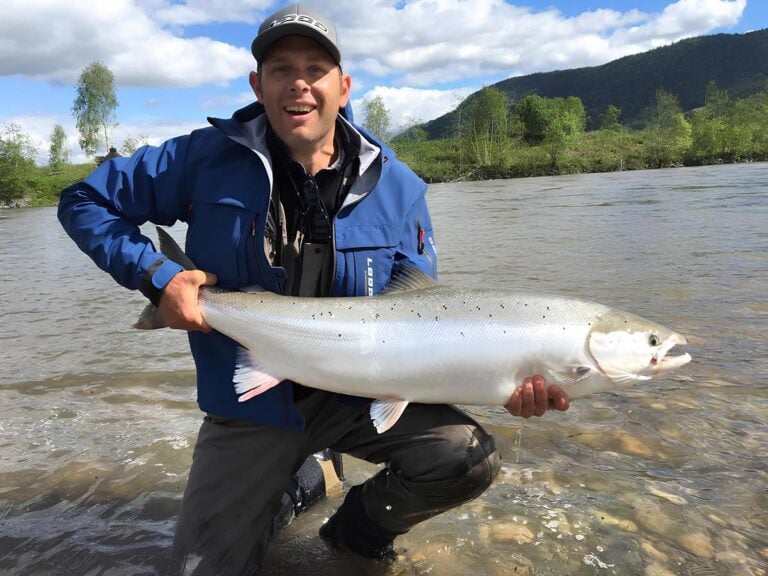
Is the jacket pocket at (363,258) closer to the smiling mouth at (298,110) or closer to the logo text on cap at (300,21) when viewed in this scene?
the smiling mouth at (298,110)

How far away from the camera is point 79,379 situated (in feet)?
19.7

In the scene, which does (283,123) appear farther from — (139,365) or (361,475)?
(139,365)

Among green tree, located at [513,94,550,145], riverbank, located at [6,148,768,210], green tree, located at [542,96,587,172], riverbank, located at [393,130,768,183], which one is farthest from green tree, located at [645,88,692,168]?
green tree, located at [513,94,550,145]

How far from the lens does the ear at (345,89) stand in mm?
3369

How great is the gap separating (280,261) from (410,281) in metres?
0.69

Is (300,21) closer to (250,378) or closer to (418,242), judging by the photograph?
(418,242)

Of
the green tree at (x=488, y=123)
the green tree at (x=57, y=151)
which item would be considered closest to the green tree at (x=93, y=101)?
the green tree at (x=57, y=151)

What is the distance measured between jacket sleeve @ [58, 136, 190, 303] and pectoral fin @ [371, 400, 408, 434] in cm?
119

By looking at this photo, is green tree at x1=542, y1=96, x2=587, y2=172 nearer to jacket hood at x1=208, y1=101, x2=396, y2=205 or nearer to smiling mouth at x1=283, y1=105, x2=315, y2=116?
jacket hood at x1=208, y1=101, x2=396, y2=205

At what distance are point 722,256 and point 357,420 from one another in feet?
34.1

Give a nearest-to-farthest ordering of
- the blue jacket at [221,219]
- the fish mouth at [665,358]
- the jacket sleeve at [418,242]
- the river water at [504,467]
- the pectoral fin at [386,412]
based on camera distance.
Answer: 1. the pectoral fin at [386,412]
2. the fish mouth at [665,358]
3. the blue jacket at [221,219]
4. the river water at [504,467]
5. the jacket sleeve at [418,242]

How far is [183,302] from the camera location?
9.31 feet

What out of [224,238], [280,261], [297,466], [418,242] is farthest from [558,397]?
[224,238]

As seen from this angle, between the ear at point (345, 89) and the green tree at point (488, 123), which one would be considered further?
the green tree at point (488, 123)
